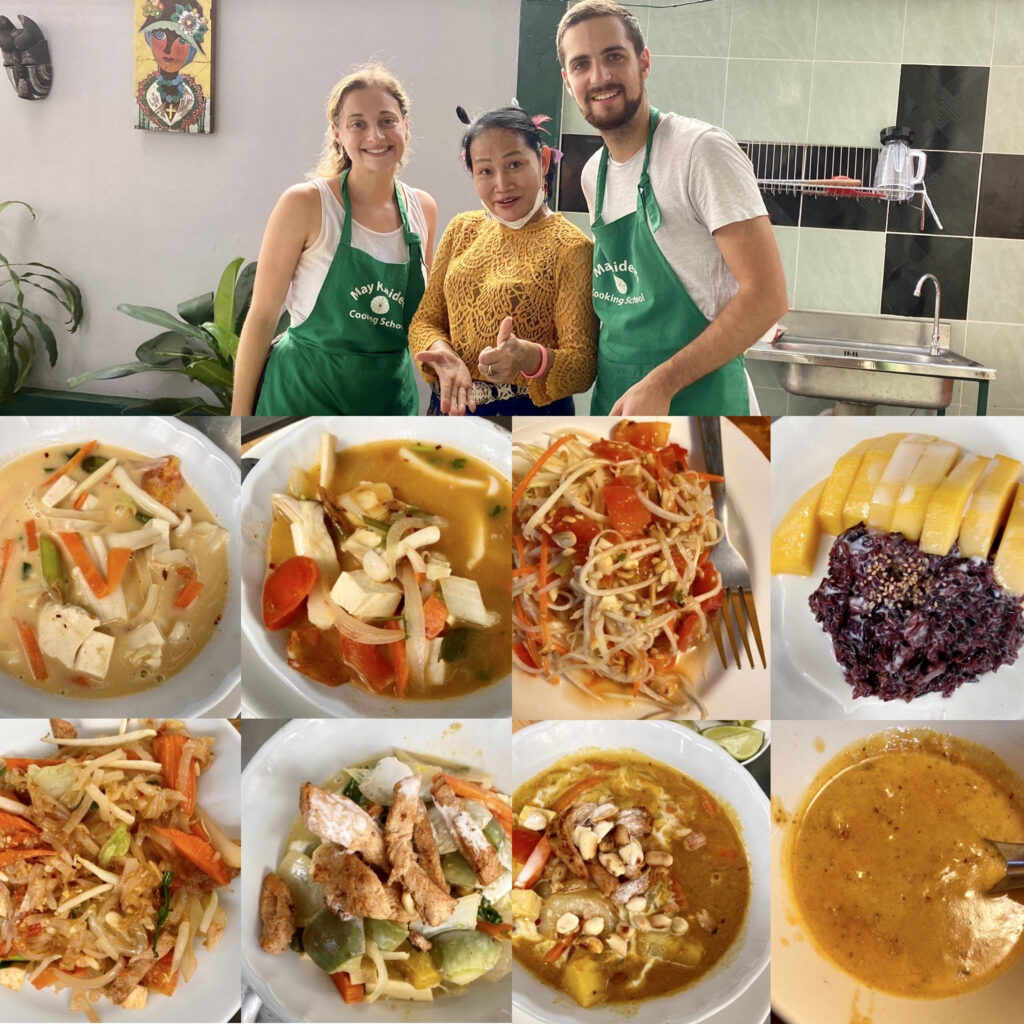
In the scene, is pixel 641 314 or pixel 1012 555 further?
pixel 641 314

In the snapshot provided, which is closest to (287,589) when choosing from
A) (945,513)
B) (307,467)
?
(307,467)

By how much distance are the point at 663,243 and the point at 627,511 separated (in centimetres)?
78

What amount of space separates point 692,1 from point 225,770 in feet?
8.33

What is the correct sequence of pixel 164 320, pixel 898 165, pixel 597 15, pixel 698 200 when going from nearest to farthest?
pixel 698 200 → pixel 597 15 → pixel 898 165 → pixel 164 320

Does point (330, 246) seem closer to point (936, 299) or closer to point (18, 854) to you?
point (18, 854)

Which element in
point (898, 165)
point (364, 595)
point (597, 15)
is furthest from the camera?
point (898, 165)

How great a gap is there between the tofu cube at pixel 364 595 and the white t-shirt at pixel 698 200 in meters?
1.13

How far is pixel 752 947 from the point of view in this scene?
7.08 feet

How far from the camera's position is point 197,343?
303 cm

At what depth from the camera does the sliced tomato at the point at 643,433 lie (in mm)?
2203

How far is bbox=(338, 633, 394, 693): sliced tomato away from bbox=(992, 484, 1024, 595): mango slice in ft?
4.64

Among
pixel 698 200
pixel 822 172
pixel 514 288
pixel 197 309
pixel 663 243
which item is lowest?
pixel 197 309

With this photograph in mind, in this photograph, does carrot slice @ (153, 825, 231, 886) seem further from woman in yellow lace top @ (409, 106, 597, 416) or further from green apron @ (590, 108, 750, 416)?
green apron @ (590, 108, 750, 416)

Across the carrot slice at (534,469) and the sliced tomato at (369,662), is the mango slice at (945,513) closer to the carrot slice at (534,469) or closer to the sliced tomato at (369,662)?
the carrot slice at (534,469)
